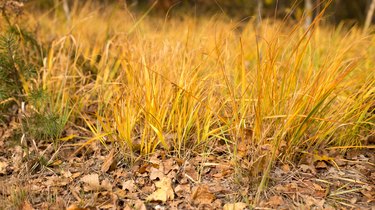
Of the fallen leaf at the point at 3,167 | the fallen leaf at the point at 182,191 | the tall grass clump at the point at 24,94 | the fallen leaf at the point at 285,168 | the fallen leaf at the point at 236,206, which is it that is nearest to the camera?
the fallen leaf at the point at 236,206

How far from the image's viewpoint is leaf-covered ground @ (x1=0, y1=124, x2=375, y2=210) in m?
2.41

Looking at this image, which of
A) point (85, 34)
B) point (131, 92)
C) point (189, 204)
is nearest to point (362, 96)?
point (189, 204)

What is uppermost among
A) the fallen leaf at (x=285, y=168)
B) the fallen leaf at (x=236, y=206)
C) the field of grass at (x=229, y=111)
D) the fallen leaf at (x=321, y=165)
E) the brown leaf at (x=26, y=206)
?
the field of grass at (x=229, y=111)

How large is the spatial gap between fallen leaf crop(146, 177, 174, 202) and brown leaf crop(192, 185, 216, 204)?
0.15 metres

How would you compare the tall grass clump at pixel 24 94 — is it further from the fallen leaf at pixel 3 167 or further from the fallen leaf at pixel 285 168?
the fallen leaf at pixel 285 168

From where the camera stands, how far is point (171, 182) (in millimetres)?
2574

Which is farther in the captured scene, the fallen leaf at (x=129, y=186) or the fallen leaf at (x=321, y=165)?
A: the fallen leaf at (x=321, y=165)

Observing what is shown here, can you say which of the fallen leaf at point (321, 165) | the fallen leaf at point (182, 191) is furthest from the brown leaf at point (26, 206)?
the fallen leaf at point (321, 165)

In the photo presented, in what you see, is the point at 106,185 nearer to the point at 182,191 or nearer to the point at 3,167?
the point at 182,191

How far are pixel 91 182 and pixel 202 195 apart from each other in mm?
709

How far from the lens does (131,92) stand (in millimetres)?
2875

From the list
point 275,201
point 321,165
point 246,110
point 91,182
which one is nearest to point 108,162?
point 91,182

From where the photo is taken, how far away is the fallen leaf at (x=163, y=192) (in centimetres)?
243

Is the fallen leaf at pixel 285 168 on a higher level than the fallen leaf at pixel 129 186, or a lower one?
higher
